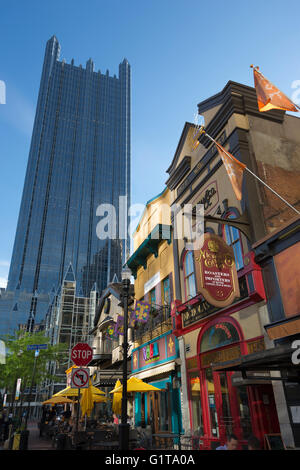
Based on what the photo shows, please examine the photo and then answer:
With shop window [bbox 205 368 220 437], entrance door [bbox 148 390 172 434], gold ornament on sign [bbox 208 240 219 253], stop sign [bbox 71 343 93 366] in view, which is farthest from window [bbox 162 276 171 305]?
stop sign [bbox 71 343 93 366]

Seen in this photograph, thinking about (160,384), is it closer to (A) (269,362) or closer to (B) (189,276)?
(B) (189,276)

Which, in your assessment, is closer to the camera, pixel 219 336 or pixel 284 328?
pixel 284 328

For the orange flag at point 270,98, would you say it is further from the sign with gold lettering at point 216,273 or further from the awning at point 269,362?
the awning at point 269,362

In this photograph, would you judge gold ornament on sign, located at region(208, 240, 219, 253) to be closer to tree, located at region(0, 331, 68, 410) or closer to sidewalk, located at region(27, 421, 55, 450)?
sidewalk, located at region(27, 421, 55, 450)

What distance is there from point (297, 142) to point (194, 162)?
4.91m

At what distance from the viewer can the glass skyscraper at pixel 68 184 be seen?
130500mm

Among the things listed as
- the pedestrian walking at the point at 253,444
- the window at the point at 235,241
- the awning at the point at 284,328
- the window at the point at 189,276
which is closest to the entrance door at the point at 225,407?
the awning at the point at 284,328

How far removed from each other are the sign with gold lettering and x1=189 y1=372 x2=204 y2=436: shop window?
16.3 feet

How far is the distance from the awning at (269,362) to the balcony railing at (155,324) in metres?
8.72

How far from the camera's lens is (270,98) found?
1016cm

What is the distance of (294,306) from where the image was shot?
9086 millimetres

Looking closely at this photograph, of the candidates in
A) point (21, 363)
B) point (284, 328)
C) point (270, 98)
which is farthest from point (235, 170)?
point (21, 363)

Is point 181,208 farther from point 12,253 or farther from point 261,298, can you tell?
point 12,253

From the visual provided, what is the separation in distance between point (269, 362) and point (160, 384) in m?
11.2
